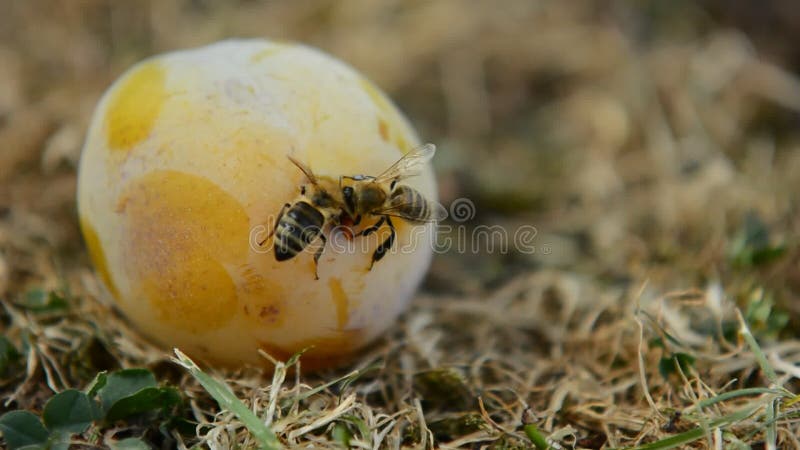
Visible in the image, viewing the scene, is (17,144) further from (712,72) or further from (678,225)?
(712,72)

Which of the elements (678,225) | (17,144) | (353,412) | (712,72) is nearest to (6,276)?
(17,144)

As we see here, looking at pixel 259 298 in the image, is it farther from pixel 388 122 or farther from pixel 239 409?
pixel 388 122

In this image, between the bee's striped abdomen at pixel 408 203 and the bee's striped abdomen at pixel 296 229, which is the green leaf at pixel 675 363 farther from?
the bee's striped abdomen at pixel 296 229

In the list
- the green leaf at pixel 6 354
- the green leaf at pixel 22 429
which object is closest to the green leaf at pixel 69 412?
the green leaf at pixel 22 429

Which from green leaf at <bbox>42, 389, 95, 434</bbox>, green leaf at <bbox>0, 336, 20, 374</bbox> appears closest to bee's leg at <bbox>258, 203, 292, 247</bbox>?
green leaf at <bbox>42, 389, 95, 434</bbox>

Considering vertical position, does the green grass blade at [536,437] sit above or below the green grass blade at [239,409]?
below

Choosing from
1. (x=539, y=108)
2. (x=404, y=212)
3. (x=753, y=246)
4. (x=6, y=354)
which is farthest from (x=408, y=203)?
(x=539, y=108)

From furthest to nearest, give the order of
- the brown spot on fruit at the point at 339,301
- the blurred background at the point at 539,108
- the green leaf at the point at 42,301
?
1. the blurred background at the point at 539,108
2. the green leaf at the point at 42,301
3. the brown spot on fruit at the point at 339,301
